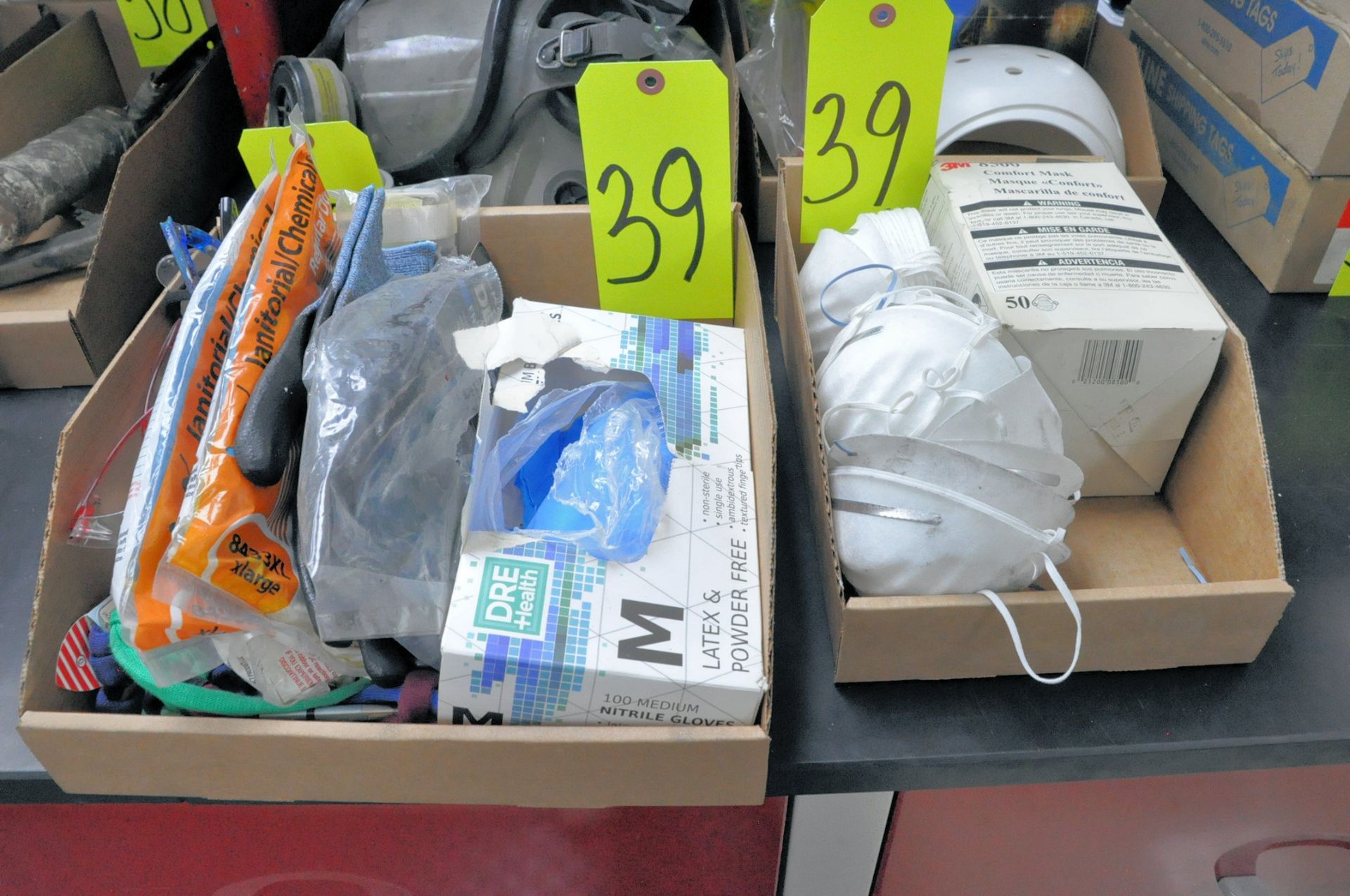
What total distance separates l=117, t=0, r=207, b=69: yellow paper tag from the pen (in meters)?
0.98

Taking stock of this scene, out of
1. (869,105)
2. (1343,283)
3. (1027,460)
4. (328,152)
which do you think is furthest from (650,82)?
(1343,283)

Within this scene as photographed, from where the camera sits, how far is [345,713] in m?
0.63

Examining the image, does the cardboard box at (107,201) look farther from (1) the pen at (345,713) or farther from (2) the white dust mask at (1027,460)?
(2) the white dust mask at (1027,460)

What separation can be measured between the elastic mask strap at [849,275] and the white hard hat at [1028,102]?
221 millimetres

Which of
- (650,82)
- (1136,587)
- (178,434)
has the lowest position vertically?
(1136,587)

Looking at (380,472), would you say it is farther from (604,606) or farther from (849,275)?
(849,275)

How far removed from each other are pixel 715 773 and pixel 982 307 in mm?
439

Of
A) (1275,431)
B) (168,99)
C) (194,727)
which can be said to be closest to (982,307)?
(1275,431)

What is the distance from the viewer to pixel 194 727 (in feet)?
1.89

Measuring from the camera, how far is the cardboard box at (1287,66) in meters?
0.90

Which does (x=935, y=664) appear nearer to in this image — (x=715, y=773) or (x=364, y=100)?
(x=715, y=773)

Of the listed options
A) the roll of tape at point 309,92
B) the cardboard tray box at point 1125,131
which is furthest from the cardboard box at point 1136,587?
the roll of tape at point 309,92

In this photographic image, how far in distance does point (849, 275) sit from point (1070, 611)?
0.37 m

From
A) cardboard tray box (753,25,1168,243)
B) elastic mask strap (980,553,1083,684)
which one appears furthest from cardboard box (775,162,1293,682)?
cardboard tray box (753,25,1168,243)
